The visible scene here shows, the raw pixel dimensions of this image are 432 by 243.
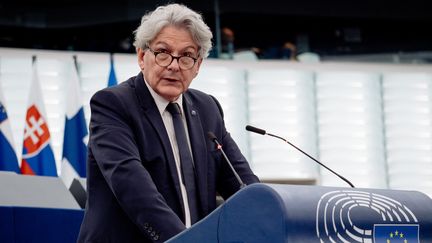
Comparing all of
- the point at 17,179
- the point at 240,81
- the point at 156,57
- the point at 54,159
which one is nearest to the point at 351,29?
the point at 240,81

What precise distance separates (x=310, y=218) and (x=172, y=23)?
818 mm

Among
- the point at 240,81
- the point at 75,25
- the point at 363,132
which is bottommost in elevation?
the point at 363,132

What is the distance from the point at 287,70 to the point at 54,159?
2.28m

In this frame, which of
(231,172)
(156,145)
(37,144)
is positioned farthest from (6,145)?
(156,145)

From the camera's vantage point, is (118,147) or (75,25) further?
(75,25)

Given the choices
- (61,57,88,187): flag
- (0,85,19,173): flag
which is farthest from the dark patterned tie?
(0,85,19,173): flag

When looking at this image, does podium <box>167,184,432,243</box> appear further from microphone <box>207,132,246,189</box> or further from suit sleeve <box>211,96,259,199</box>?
suit sleeve <box>211,96,259,199</box>

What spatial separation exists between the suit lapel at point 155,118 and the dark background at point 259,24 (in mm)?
5390

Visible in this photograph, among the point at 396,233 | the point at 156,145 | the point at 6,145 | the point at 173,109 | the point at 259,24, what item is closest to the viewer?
the point at 396,233

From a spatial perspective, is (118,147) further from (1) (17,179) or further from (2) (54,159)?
(2) (54,159)

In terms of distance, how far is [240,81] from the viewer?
812 cm

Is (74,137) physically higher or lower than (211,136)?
lower

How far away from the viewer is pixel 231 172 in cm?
249

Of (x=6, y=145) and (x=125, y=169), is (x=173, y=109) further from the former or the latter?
(x=6, y=145)
